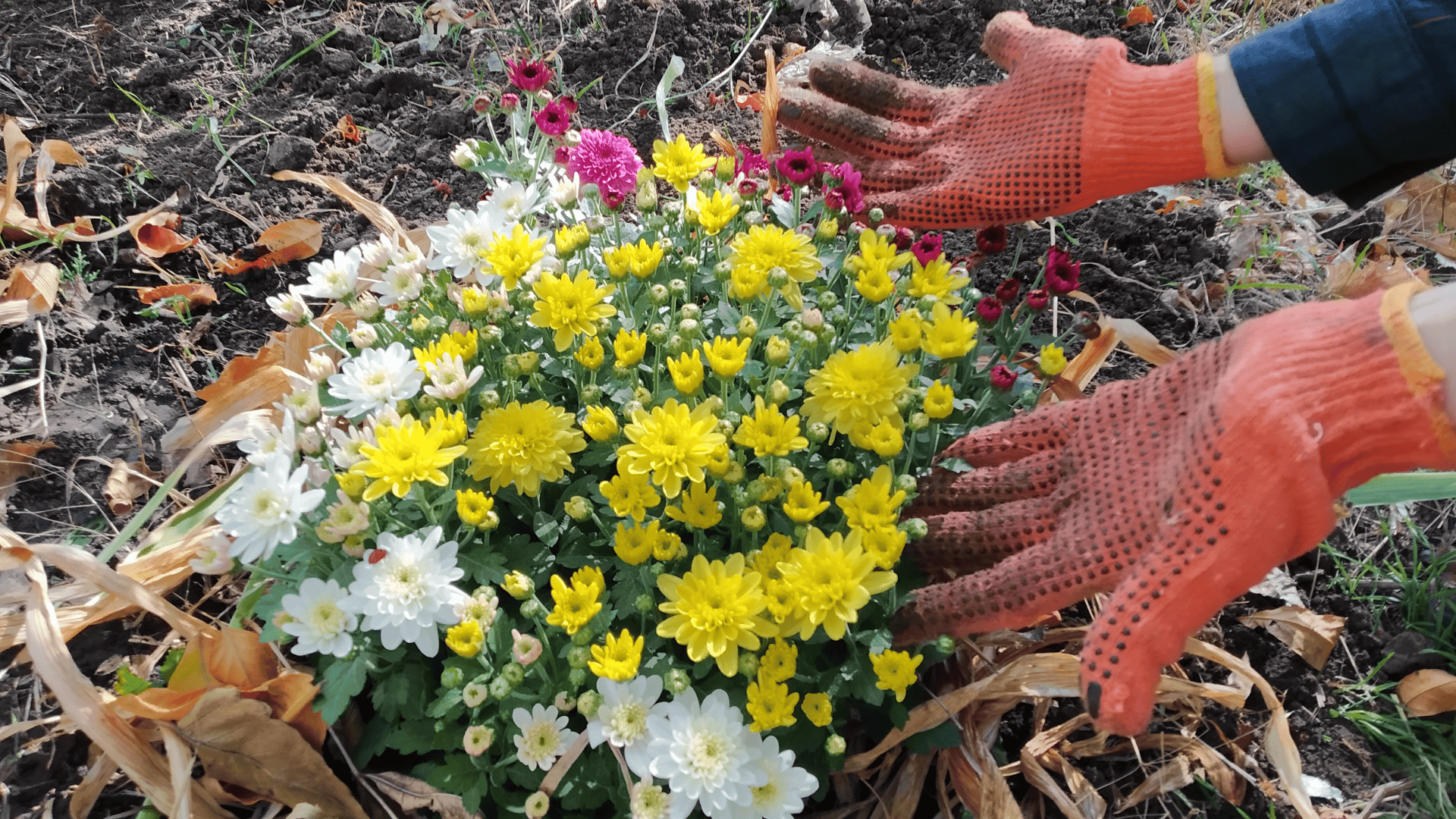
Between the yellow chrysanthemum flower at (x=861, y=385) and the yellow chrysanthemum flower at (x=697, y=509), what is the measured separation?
224 millimetres

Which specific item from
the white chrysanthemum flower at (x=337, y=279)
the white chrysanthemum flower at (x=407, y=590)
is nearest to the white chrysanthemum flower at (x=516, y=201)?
the white chrysanthemum flower at (x=337, y=279)

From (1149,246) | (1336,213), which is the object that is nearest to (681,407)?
(1149,246)

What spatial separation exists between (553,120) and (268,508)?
92 centimetres

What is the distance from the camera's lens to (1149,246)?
2387 mm

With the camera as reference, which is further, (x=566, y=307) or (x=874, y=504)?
(x=566, y=307)

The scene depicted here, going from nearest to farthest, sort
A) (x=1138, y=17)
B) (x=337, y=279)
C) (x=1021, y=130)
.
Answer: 1. (x=337, y=279)
2. (x=1021, y=130)
3. (x=1138, y=17)

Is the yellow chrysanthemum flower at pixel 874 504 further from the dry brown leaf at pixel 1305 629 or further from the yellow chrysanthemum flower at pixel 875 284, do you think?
the dry brown leaf at pixel 1305 629

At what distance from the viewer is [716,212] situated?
5.26 ft

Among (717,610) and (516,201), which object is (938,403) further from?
(516,201)

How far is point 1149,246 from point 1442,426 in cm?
136

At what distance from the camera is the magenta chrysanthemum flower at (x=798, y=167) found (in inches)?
66.0

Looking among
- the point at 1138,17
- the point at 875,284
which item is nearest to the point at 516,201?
the point at 875,284

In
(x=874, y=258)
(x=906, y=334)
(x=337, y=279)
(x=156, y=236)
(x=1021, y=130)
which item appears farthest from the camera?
(x=156, y=236)

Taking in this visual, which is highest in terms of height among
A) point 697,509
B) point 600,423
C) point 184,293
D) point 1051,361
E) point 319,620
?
point 1051,361
